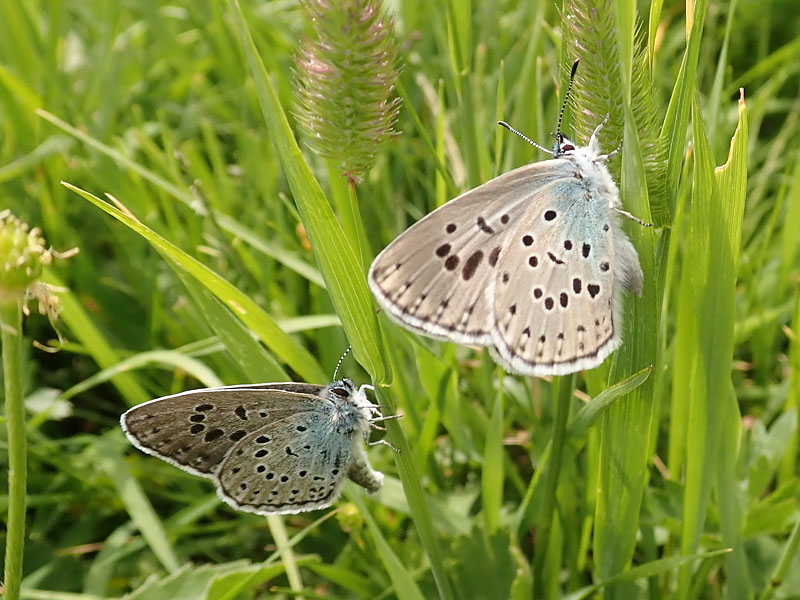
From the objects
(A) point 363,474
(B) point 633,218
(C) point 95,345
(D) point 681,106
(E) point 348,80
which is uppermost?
(E) point 348,80

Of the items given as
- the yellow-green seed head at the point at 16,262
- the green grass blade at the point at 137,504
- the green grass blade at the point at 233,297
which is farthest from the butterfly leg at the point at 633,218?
the green grass blade at the point at 137,504

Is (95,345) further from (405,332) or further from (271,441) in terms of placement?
(405,332)

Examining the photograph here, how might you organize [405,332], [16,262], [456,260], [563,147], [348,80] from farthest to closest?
[405,332] < [563,147] < [456,260] < [348,80] < [16,262]

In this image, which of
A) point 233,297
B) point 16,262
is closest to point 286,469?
point 233,297

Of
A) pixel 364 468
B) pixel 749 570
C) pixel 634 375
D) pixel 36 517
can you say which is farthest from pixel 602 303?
pixel 36 517

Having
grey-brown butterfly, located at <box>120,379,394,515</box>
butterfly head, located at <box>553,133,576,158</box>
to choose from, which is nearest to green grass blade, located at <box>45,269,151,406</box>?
grey-brown butterfly, located at <box>120,379,394,515</box>

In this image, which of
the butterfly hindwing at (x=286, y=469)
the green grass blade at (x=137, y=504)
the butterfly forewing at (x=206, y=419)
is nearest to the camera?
the butterfly forewing at (x=206, y=419)

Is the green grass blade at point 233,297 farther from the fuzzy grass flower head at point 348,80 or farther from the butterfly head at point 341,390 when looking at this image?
the fuzzy grass flower head at point 348,80

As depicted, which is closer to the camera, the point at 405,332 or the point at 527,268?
the point at 527,268
